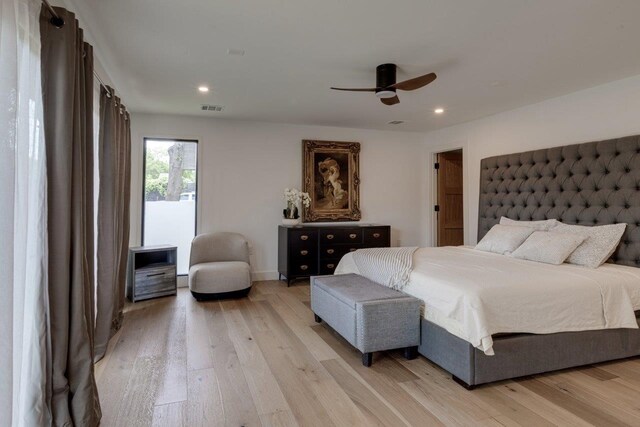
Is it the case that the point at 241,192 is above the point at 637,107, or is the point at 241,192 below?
below

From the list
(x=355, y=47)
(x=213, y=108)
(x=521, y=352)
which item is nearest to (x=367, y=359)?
(x=521, y=352)

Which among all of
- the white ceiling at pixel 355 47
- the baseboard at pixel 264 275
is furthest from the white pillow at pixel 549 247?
the baseboard at pixel 264 275

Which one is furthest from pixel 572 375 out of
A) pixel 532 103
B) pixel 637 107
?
pixel 532 103

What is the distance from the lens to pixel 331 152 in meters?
5.48

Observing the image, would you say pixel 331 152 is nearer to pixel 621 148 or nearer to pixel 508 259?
pixel 508 259

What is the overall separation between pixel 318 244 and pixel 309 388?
2801 mm

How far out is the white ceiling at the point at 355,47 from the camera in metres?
2.17

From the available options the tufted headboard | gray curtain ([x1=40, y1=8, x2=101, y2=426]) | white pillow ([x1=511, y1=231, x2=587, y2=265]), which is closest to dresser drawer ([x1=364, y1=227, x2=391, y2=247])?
the tufted headboard

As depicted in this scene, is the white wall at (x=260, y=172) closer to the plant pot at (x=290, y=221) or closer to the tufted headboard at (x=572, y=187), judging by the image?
the plant pot at (x=290, y=221)

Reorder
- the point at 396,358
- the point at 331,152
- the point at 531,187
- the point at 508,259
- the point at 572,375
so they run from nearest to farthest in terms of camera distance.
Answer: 1. the point at 572,375
2. the point at 396,358
3. the point at 508,259
4. the point at 531,187
5. the point at 331,152

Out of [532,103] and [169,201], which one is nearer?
[532,103]

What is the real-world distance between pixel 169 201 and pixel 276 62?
9.13 ft

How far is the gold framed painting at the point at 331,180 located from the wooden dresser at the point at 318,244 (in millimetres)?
433

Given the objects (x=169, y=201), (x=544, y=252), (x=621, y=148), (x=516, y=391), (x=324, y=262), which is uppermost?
(x=621, y=148)
